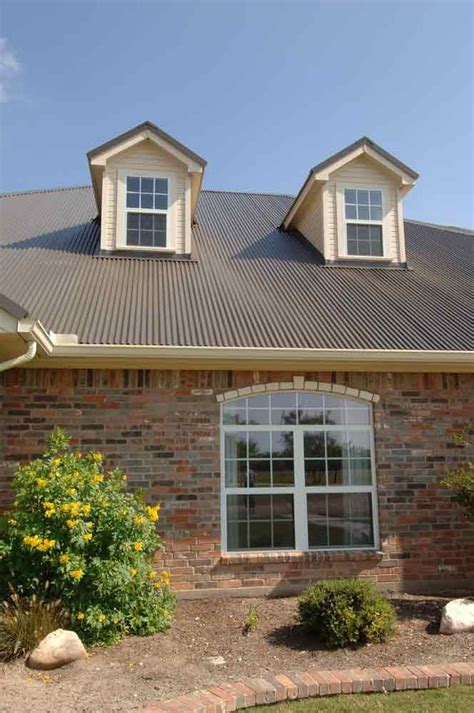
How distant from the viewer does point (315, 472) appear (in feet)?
25.9

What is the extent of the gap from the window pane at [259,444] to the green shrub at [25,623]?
3004mm

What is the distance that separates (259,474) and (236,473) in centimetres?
29

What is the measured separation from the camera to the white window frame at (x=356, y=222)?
425 inches

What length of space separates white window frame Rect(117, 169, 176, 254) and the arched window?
12.5 feet

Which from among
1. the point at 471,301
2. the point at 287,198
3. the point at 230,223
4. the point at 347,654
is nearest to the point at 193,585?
the point at 347,654

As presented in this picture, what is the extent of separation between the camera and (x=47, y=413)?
24.4 feet

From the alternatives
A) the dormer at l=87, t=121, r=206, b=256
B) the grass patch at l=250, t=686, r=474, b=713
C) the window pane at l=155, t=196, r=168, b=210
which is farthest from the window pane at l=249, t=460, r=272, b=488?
the window pane at l=155, t=196, r=168, b=210

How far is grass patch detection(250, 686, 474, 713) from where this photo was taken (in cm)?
451

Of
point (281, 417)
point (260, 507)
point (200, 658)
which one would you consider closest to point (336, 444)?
point (281, 417)

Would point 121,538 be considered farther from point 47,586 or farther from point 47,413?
point 47,413

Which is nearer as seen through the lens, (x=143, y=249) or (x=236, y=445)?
(x=236, y=445)

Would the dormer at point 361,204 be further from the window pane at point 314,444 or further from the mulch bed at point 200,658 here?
the mulch bed at point 200,658

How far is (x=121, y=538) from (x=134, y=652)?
3.27 feet

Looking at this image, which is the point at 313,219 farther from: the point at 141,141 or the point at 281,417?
the point at 281,417
